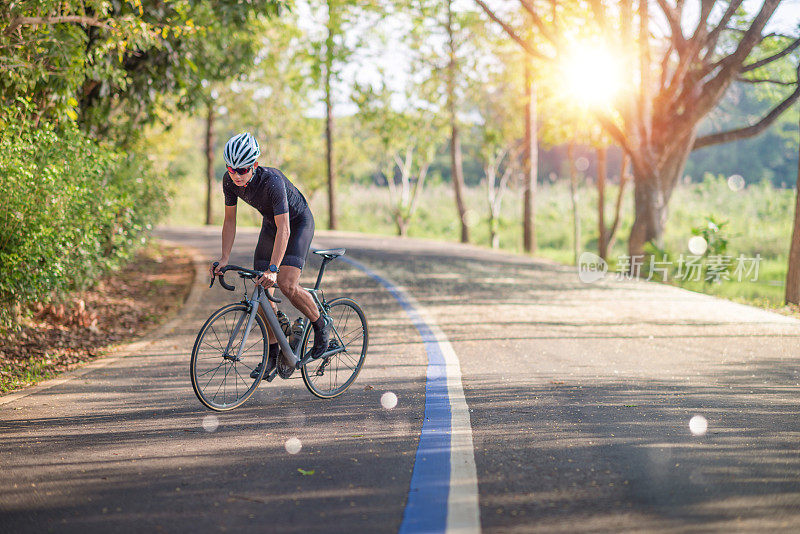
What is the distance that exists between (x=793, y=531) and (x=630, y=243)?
16.3m

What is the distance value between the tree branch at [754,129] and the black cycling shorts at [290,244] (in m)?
14.0

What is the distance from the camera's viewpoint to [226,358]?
6.05 m

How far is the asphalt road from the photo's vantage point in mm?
4062

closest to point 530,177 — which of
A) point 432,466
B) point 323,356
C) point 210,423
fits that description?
point 323,356

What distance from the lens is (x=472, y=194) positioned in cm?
5006

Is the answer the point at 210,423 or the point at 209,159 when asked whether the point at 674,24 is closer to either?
the point at 210,423

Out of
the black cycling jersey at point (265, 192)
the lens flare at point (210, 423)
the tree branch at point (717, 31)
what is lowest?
the lens flare at point (210, 423)

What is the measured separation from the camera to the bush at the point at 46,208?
7.85 meters

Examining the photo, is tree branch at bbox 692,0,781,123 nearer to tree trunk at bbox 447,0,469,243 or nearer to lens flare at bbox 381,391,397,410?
lens flare at bbox 381,391,397,410

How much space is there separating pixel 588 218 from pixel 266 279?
37540 mm

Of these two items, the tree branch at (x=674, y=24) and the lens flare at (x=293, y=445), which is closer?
the lens flare at (x=293, y=445)

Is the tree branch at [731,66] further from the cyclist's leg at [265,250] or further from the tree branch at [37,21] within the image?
the cyclist's leg at [265,250]

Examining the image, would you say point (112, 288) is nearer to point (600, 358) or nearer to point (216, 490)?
point (600, 358)

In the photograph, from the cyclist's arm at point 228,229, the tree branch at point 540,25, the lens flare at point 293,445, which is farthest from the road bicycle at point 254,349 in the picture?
the tree branch at point 540,25
